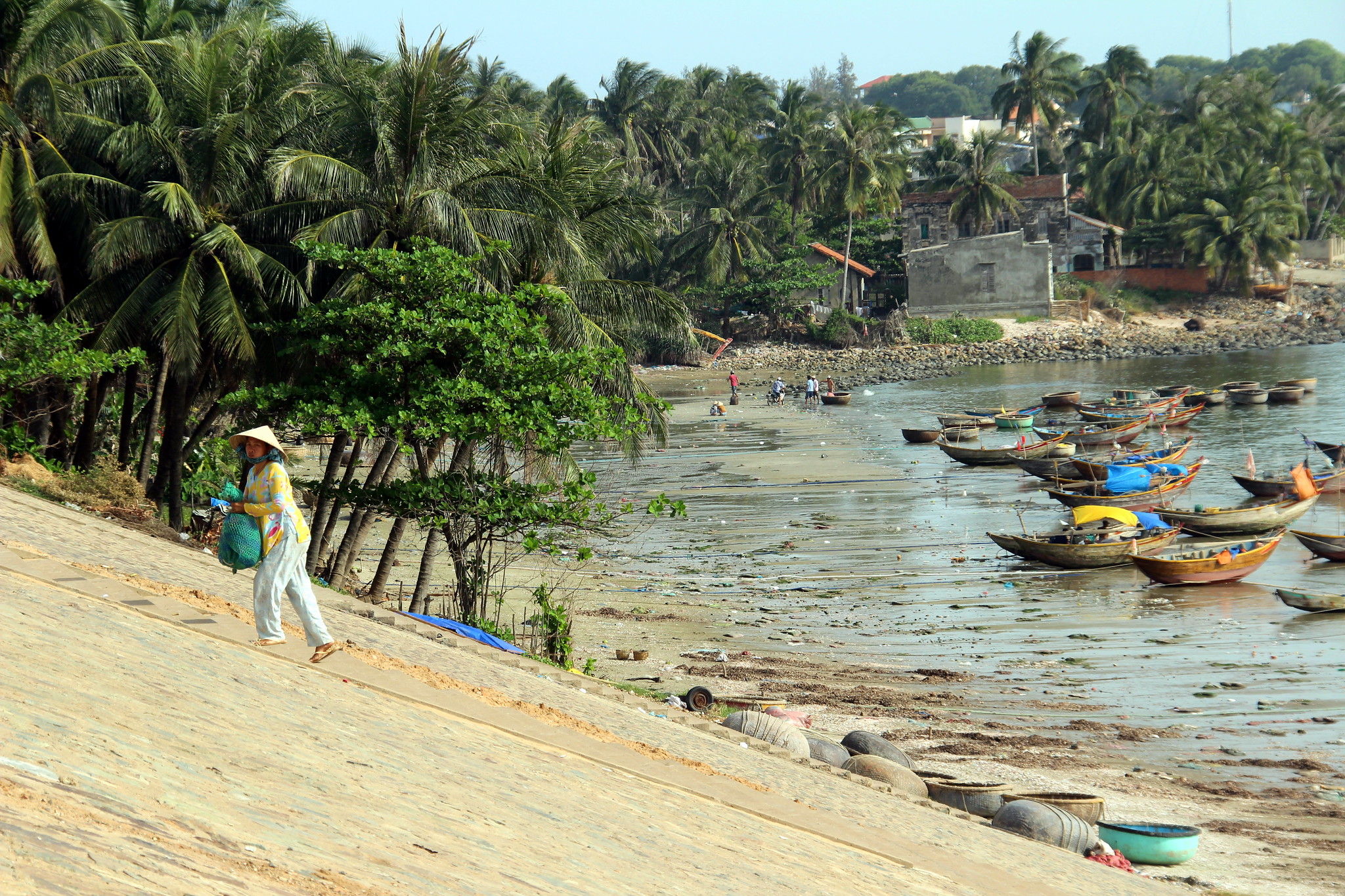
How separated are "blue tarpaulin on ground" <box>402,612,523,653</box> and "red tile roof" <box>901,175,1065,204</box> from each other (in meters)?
65.9

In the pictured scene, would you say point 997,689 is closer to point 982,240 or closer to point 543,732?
point 543,732

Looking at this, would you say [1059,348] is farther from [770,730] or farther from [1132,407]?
[770,730]

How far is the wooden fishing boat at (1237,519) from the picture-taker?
2292 centimetres

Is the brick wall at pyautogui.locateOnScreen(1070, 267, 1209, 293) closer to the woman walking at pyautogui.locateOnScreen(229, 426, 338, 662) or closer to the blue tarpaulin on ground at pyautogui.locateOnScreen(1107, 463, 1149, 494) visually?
the blue tarpaulin on ground at pyautogui.locateOnScreen(1107, 463, 1149, 494)

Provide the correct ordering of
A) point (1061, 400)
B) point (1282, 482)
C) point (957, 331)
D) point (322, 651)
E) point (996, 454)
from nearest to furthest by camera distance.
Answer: point (322, 651) < point (1282, 482) < point (996, 454) < point (1061, 400) < point (957, 331)

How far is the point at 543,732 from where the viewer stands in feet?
27.9

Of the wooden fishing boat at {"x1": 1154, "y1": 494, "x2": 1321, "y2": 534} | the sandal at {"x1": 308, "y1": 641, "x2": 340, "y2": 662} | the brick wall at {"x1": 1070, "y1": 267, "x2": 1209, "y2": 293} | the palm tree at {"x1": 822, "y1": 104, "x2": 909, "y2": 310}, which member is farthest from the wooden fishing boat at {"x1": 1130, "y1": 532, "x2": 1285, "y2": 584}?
the brick wall at {"x1": 1070, "y1": 267, "x2": 1209, "y2": 293}

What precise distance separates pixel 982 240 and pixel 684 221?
18.5 metres

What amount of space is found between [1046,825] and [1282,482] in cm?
2094

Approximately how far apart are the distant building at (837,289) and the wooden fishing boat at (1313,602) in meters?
55.4

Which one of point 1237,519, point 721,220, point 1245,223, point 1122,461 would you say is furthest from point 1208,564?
point 1245,223

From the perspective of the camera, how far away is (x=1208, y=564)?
19.4 meters

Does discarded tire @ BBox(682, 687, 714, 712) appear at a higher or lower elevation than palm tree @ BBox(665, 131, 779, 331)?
lower

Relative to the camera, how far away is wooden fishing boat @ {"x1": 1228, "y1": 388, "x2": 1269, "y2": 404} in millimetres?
45594
